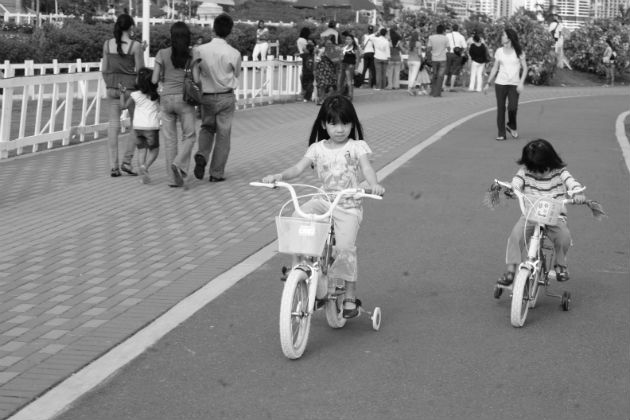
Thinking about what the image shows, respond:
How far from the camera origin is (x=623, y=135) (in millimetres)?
19766

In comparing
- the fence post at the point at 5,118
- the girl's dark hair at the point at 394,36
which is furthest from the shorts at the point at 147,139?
the girl's dark hair at the point at 394,36

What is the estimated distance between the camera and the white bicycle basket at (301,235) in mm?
6137

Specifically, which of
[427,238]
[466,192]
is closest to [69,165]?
[466,192]

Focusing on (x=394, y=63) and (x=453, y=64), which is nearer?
(x=453, y=64)

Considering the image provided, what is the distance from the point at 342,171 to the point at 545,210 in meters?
1.30

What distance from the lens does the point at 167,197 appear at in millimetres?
12188

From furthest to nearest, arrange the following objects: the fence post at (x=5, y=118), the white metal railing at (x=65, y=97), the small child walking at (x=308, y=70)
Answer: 1. the small child walking at (x=308, y=70)
2. the white metal railing at (x=65, y=97)
3. the fence post at (x=5, y=118)

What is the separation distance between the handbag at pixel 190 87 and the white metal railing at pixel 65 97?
3.40m

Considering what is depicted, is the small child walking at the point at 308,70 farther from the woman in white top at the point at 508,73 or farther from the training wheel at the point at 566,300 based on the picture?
the training wheel at the point at 566,300

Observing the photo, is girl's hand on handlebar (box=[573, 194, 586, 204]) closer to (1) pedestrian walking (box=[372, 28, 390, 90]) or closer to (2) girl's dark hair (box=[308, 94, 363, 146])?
(2) girl's dark hair (box=[308, 94, 363, 146])

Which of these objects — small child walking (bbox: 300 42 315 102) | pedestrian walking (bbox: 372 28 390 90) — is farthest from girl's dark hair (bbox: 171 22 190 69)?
pedestrian walking (bbox: 372 28 390 90)

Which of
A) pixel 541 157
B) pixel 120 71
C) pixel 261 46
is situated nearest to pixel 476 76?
pixel 261 46

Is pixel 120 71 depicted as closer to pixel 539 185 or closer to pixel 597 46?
pixel 539 185

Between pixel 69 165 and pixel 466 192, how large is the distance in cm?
506
